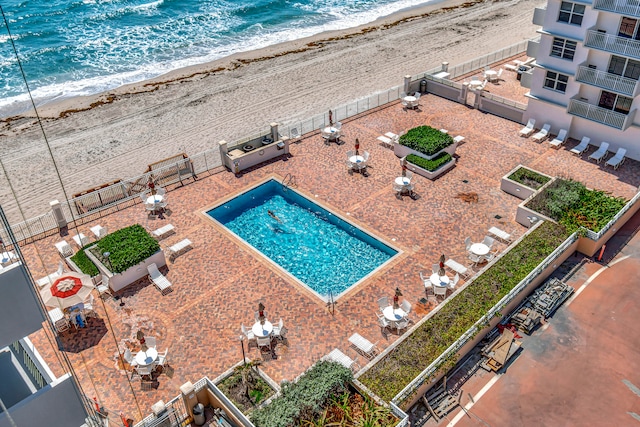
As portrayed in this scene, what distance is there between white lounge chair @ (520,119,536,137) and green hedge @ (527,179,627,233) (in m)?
7.62

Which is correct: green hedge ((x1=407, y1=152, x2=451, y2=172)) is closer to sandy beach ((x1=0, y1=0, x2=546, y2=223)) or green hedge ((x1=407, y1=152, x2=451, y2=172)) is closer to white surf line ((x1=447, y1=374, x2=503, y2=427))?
sandy beach ((x1=0, y1=0, x2=546, y2=223))

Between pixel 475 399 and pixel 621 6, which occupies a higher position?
pixel 621 6

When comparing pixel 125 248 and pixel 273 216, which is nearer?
pixel 125 248

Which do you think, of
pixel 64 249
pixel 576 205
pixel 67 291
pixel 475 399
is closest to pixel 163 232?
pixel 64 249

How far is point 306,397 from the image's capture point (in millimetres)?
17625

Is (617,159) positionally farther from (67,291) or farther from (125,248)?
(67,291)

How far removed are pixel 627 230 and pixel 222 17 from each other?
55.2m

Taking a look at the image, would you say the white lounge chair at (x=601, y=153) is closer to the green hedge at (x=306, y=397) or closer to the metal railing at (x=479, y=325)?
the metal railing at (x=479, y=325)

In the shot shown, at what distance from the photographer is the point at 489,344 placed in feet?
69.6

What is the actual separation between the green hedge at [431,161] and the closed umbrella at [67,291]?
64.6 ft

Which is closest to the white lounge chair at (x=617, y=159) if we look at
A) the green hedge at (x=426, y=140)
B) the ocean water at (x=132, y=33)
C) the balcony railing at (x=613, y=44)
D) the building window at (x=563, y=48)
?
the balcony railing at (x=613, y=44)

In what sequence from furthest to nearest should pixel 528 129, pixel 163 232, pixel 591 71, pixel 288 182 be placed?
1. pixel 528 129
2. pixel 288 182
3. pixel 591 71
4. pixel 163 232

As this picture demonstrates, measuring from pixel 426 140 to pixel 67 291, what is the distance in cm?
2197

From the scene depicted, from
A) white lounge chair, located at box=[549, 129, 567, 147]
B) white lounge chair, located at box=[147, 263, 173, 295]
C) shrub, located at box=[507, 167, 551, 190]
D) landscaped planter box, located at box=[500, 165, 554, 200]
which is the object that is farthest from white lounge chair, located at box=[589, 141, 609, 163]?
white lounge chair, located at box=[147, 263, 173, 295]
